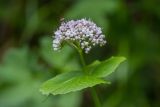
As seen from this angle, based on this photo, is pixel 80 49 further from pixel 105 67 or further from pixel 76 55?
pixel 76 55

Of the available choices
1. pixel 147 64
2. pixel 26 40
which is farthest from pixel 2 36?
pixel 147 64

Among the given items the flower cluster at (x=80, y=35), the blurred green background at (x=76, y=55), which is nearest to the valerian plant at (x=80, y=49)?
the flower cluster at (x=80, y=35)

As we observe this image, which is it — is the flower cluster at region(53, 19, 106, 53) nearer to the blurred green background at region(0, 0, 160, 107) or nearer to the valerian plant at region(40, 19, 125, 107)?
the valerian plant at region(40, 19, 125, 107)

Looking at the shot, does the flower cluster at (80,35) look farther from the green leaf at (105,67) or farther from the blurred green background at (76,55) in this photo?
the blurred green background at (76,55)

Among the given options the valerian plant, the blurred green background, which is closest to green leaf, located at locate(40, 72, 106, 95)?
the valerian plant

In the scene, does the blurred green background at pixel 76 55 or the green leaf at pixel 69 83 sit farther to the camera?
the blurred green background at pixel 76 55

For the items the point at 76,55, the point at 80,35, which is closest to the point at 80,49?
the point at 80,35
